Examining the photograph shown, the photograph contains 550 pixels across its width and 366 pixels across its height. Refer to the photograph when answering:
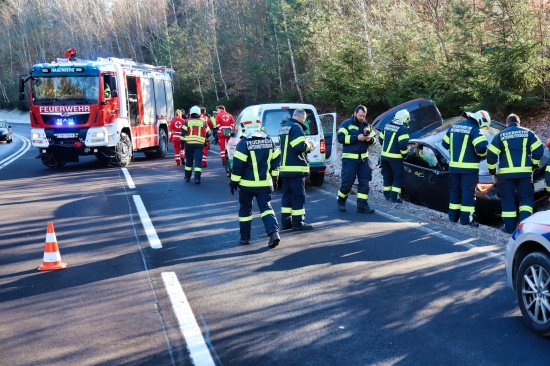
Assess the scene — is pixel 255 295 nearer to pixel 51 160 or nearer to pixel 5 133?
pixel 51 160

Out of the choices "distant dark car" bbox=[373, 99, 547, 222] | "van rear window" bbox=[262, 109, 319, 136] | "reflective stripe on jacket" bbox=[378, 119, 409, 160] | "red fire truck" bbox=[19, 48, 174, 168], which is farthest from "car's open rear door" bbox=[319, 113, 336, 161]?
"red fire truck" bbox=[19, 48, 174, 168]

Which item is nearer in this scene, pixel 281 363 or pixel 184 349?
pixel 281 363

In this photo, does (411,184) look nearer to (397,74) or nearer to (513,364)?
(513,364)

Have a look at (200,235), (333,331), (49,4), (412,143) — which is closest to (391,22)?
(412,143)

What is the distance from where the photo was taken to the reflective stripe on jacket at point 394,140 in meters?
11.3

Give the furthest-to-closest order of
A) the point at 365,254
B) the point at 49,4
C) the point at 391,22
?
the point at 49,4, the point at 391,22, the point at 365,254

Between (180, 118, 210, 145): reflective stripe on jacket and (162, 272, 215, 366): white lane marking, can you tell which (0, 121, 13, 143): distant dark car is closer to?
(180, 118, 210, 145): reflective stripe on jacket

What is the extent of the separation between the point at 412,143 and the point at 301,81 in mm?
19410

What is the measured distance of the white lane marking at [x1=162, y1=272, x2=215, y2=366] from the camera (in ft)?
15.1

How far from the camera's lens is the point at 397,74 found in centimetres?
2112

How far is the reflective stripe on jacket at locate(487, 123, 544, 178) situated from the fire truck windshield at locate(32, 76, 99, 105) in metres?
12.5

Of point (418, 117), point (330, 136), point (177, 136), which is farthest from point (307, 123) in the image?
point (177, 136)

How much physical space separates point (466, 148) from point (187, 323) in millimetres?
5900

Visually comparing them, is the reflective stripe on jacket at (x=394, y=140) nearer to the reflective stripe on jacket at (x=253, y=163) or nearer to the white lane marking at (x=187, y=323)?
the reflective stripe on jacket at (x=253, y=163)
